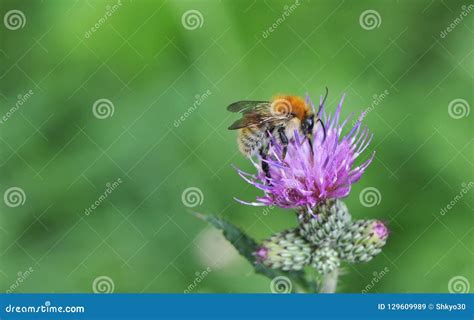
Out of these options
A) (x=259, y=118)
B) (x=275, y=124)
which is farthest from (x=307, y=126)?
(x=259, y=118)

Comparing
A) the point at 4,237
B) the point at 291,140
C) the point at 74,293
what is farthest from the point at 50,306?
the point at 291,140

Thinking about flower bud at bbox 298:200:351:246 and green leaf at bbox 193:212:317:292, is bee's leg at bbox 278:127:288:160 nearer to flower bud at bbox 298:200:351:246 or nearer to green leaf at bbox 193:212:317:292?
flower bud at bbox 298:200:351:246

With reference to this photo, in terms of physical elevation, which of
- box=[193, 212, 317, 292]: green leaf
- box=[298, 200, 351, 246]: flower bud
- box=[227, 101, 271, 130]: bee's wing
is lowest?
box=[193, 212, 317, 292]: green leaf

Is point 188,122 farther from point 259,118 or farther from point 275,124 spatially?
point 275,124

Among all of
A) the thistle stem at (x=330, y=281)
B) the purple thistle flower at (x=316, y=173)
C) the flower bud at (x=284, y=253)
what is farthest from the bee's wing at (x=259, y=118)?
the thistle stem at (x=330, y=281)

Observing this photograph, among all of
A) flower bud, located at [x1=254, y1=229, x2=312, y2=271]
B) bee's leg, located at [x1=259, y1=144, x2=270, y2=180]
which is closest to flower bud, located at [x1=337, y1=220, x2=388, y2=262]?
flower bud, located at [x1=254, y1=229, x2=312, y2=271]

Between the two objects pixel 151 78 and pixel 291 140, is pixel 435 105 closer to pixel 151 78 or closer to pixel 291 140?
pixel 291 140
